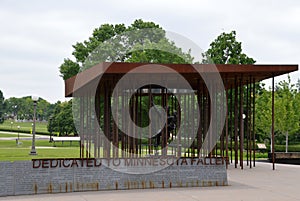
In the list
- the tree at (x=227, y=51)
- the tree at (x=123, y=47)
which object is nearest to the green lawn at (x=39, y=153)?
the tree at (x=123, y=47)

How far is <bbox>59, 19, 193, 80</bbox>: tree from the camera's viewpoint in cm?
3684

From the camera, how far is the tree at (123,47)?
36844mm

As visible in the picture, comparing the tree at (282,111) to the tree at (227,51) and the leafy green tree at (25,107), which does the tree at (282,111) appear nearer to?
the tree at (227,51)

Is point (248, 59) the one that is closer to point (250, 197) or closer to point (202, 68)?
point (202, 68)

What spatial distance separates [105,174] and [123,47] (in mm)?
31866

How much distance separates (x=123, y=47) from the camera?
44.9 m

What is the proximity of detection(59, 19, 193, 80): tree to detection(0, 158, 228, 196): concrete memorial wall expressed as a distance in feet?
72.4

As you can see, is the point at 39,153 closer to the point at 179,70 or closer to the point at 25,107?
the point at 179,70

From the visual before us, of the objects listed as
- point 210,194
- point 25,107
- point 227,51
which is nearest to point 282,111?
point 227,51

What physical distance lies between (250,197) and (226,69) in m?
5.36

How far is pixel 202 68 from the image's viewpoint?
1590 cm

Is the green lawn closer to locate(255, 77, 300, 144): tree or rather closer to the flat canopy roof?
the flat canopy roof

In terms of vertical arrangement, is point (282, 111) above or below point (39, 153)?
above

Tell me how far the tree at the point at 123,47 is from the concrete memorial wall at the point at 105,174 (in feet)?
72.4
